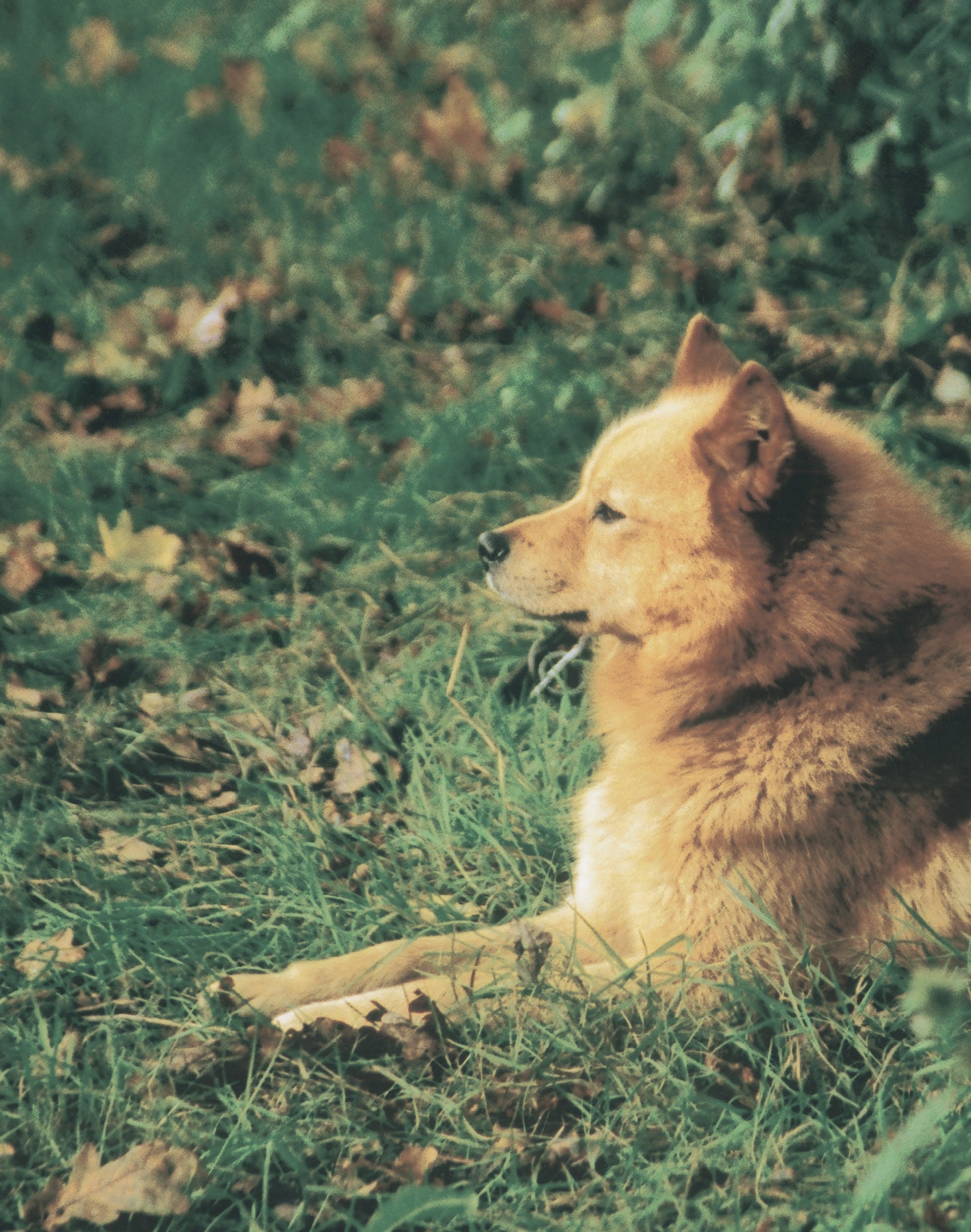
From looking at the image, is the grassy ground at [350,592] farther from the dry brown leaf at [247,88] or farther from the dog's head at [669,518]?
the dog's head at [669,518]

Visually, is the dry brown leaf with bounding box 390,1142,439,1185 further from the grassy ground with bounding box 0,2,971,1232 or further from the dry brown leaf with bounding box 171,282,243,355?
the dry brown leaf with bounding box 171,282,243,355

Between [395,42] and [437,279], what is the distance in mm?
2121

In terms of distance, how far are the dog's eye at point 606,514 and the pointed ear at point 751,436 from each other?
1.03ft

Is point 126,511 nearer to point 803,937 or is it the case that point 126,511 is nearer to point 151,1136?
point 151,1136

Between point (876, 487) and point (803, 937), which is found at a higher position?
point (876, 487)

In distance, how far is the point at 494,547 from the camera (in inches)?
105

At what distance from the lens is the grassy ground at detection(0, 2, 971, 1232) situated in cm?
198

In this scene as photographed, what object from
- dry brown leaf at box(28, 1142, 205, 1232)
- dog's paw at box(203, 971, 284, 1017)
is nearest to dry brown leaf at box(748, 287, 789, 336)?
dog's paw at box(203, 971, 284, 1017)

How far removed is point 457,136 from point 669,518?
4.13m

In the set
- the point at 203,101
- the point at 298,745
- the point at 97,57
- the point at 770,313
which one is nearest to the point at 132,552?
the point at 298,745

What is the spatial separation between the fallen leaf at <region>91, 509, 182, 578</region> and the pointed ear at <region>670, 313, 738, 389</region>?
1972mm

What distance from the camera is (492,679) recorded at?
3.35 metres

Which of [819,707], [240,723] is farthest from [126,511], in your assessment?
[819,707]

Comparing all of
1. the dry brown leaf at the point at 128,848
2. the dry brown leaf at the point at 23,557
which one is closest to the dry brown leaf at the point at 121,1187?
the dry brown leaf at the point at 128,848
